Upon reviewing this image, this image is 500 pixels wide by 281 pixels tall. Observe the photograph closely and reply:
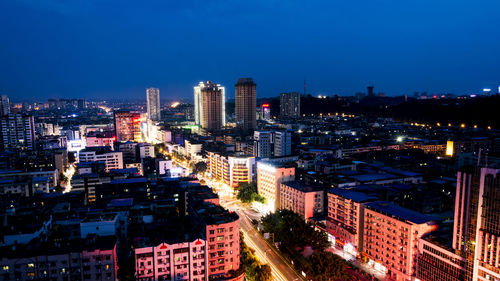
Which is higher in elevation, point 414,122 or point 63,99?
point 63,99

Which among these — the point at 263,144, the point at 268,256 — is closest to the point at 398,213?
the point at 268,256

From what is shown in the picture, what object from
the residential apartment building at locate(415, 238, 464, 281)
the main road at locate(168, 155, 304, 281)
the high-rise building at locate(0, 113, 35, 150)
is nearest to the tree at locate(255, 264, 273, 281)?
the main road at locate(168, 155, 304, 281)

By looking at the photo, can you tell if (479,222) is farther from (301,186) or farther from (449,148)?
(449,148)

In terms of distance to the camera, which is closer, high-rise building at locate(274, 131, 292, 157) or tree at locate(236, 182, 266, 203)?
tree at locate(236, 182, 266, 203)

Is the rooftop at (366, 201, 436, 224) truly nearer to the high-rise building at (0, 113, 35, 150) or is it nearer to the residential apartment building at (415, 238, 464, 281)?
the residential apartment building at (415, 238, 464, 281)

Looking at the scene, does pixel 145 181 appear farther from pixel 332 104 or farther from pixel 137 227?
pixel 332 104

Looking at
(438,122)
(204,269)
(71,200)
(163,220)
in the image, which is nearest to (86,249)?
(204,269)

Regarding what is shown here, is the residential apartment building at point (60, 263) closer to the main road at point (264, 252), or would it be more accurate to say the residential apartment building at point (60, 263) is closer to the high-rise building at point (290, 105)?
the main road at point (264, 252)
